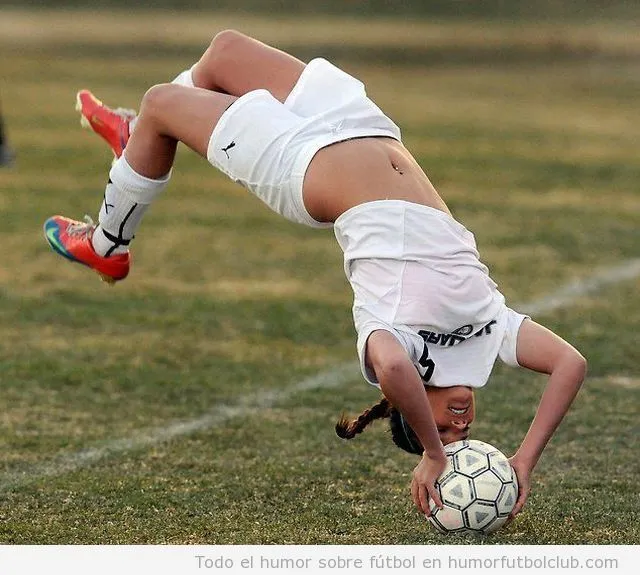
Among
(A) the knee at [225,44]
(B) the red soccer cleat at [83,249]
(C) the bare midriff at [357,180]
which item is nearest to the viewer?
(C) the bare midriff at [357,180]

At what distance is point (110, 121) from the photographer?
5.74m

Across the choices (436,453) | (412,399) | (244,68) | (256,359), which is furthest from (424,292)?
(256,359)

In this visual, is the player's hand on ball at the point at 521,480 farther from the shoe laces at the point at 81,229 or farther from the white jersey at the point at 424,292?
the shoe laces at the point at 81,229

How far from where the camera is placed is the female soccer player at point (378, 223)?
14.9ft

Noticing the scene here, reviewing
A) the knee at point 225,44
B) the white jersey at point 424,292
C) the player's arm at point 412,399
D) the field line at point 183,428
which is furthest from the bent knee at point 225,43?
the field line at point 183,428

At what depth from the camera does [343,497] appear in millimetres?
5156

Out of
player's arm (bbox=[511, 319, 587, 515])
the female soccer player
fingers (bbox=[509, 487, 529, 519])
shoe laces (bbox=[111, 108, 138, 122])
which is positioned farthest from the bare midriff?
shoe laces (bbox=[111, 108, 138, 122])

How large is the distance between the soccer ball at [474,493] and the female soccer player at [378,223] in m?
0.04

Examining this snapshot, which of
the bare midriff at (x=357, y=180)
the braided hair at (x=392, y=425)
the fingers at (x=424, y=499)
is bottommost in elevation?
the fingers at (x=424, y=499)

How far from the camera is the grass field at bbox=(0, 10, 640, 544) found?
4961mm

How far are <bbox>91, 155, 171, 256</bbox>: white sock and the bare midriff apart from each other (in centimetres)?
81

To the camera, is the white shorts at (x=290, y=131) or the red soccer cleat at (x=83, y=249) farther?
the red soccer cleat at (x=83, y=249)
